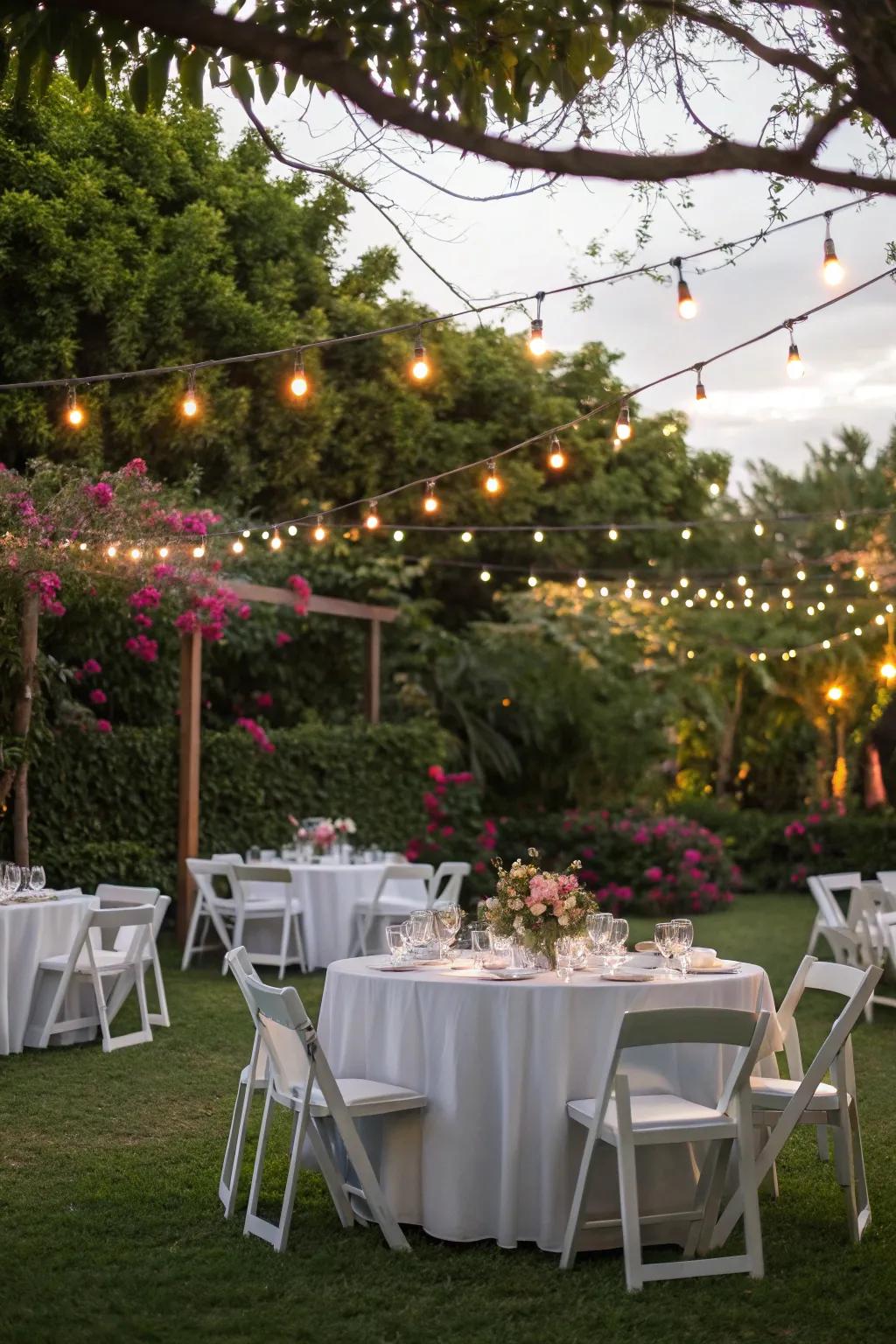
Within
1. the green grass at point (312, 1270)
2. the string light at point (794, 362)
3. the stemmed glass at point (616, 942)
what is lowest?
the green grass at point (312, 1270)

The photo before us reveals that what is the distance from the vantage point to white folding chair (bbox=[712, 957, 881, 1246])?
4.09 metres

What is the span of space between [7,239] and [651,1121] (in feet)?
26.3

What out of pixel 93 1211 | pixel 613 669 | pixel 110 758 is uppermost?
pixel 613 669

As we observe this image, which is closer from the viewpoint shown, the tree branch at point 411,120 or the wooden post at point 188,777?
the tree branch at point 411,120

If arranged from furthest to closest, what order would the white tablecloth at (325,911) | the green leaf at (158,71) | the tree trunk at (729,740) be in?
the tree trunk at (729,740) < the white tablecloth at (325,911) < the green leaf at (158,71)

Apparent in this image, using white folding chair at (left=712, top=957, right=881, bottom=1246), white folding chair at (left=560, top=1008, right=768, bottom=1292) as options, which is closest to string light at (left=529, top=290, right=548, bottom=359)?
white folding chair at (left=712, top=957, right=881, bottom=1246)

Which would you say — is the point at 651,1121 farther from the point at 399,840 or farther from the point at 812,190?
the point at 399,840

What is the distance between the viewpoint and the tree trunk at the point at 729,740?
21.0 m

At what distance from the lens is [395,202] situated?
4492 mm

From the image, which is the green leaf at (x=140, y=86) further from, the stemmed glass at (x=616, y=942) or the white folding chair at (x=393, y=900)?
the white folding chair at (x=393, y=900)

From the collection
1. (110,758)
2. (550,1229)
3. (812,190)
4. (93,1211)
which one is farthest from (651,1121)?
(110,758)

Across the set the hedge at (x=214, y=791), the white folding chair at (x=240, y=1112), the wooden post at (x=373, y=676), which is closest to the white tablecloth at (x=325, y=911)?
the hedge at (x=214, y=791)

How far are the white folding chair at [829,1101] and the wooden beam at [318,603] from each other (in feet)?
23.1

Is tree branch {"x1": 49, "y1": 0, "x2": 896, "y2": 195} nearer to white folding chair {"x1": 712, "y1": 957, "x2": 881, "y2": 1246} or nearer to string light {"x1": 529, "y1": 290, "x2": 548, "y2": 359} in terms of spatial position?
white folding chair {"x1": 712, "y1": 957, "x2": 881, "y2": 1246}
